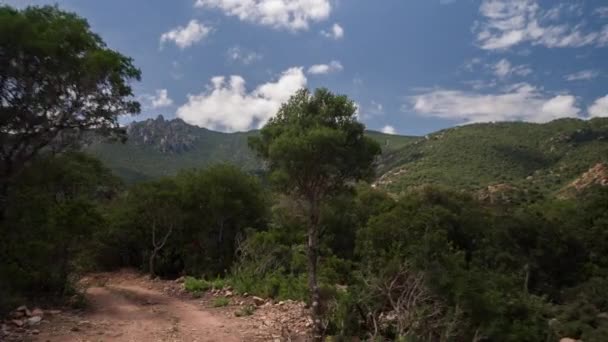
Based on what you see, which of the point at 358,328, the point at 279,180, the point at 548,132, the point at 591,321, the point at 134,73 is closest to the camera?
the point at 279,180

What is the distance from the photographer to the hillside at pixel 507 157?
210 ft

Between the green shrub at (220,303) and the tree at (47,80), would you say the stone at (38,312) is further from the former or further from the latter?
the green shrub at (220,303)

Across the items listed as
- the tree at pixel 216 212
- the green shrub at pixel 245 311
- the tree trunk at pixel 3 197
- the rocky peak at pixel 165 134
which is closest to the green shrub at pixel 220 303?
the green shrub at pixel 245 311

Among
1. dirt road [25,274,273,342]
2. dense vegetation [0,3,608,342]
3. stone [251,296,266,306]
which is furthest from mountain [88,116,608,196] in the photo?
stone [251,296,266,306]

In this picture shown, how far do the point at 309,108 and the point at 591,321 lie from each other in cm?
1720

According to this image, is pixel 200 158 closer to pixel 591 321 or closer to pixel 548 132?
pixel 548 132

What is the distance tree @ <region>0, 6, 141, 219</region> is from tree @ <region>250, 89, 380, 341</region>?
3741mm

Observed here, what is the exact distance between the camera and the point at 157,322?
31.2 ft

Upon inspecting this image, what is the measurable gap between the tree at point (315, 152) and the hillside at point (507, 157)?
56784mm

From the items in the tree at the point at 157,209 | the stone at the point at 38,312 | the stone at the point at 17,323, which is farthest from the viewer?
the tree at the point at 157,209

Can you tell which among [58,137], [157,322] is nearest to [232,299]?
[157,322]

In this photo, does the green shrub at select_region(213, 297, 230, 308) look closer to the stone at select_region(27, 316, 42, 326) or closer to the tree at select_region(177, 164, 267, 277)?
the stone at select_region(27, 316, 42, 326)

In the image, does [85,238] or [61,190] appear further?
[61,190]

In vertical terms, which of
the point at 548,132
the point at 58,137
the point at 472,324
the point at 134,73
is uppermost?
the point at 548,132
